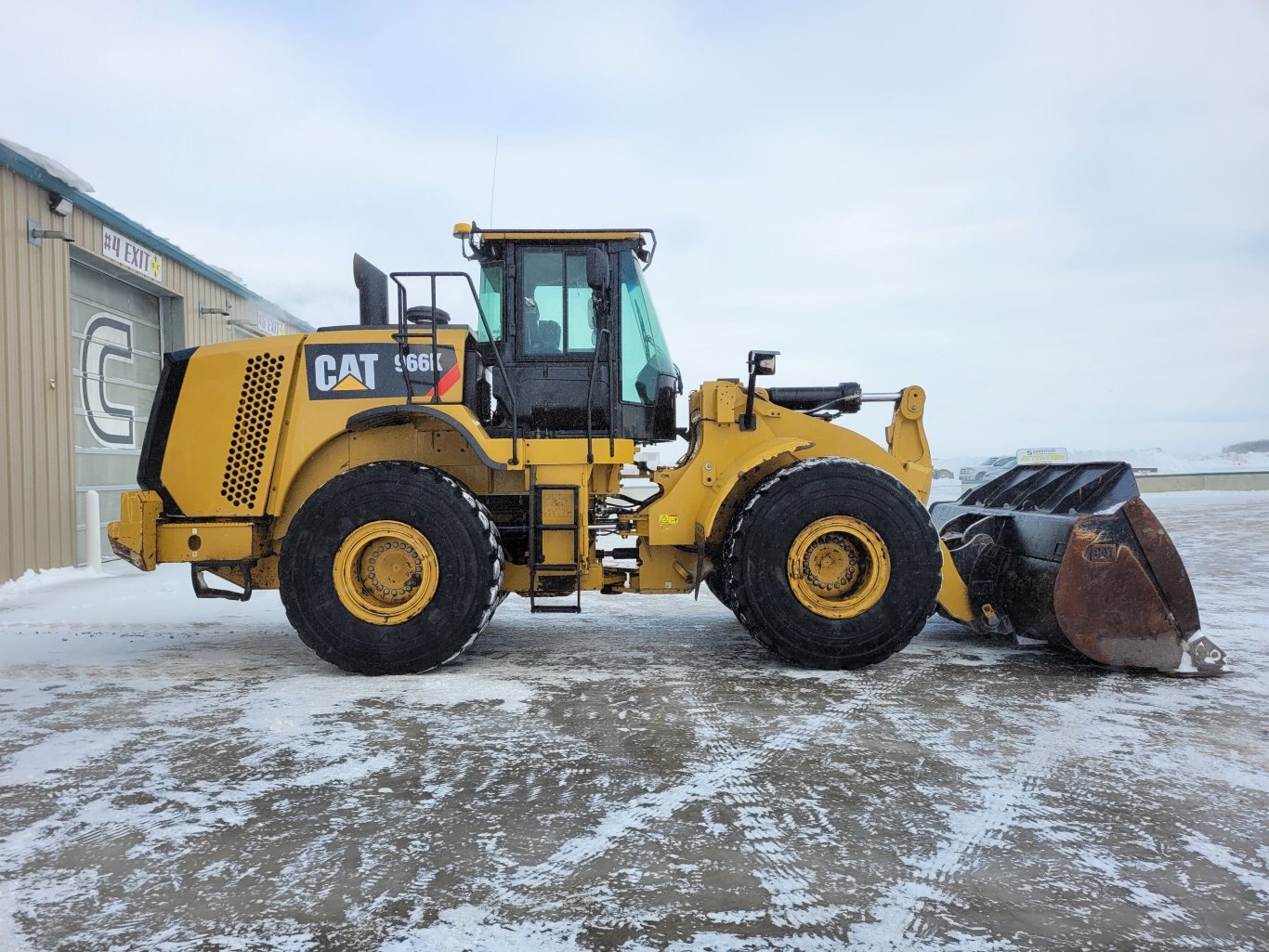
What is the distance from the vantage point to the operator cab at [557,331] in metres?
4.83

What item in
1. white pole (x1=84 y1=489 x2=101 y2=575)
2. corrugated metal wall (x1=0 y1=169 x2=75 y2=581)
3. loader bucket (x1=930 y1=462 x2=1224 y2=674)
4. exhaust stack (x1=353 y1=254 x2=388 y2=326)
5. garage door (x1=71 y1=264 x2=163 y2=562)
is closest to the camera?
loader bucket (x1=930 y1=462 x2=1224 y2=674)

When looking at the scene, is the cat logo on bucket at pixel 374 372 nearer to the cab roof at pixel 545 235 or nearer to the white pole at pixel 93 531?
the cab roof at pixel 545 235

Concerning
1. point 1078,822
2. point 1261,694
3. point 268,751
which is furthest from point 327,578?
point 1261,694

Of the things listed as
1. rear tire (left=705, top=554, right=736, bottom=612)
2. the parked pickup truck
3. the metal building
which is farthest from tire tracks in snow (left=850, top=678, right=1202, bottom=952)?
the parked pickup truck

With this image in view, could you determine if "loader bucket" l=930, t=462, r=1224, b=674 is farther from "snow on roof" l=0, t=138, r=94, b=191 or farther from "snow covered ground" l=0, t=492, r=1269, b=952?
"snow on roof" l=0, t=138, r=94, b=191

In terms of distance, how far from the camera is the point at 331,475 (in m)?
4.90

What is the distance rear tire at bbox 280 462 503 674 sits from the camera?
4.39 meters

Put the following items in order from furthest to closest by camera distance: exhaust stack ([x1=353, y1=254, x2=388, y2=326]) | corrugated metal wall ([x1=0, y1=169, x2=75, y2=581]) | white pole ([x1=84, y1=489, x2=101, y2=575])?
white pole ([x1=84, y1=489, x2=101, y2=575])
corrugated metal wall ([x1=0, y1=169, x2=75, y2=581])
exhaust stack ([x1=353, y1=254, x2=388, y2=326])

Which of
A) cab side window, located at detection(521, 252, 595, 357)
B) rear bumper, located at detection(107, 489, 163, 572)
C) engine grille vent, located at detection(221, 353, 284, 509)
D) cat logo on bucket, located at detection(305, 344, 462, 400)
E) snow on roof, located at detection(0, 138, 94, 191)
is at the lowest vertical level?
rear bumper, located at detection(107, 489, 163, 572)

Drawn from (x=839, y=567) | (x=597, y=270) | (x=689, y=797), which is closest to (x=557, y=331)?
(x=597, y=270)

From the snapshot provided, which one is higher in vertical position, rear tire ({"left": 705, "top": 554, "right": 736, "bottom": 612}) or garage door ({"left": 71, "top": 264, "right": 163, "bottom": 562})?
garage door ({"left": 71, "top": 264, "right": 163, "bottom": 562})

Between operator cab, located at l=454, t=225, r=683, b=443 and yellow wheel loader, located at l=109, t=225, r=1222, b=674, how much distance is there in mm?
13

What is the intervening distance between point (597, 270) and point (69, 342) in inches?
331

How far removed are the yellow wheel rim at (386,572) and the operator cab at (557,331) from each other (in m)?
0.90
